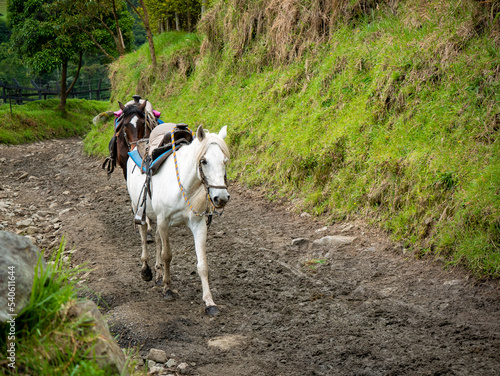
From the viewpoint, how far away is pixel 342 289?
5129mm

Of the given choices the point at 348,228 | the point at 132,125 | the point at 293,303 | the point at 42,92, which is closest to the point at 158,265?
the point at 293,303

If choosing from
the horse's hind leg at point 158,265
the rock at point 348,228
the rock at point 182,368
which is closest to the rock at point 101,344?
the rock at point 182,368

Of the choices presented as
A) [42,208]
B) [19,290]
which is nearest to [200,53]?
[42,208]

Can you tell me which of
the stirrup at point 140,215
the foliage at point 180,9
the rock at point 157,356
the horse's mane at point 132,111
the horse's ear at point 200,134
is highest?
the foliage at point 180,9

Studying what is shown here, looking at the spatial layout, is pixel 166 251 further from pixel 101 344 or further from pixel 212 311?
pixel 101 344

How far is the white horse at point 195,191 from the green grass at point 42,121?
2013 centimetres

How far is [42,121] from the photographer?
26.5 m

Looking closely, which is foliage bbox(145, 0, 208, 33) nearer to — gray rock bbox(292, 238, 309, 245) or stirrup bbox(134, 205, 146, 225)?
gray rock bbox(292, 238, 309, 245)

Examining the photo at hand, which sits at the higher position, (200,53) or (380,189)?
(200,53)

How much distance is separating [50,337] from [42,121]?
89.6ft

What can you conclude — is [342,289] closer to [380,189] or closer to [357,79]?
[380,189]

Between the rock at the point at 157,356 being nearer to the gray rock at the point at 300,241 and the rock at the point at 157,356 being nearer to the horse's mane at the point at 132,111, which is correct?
the gray rock at the point at 300,241

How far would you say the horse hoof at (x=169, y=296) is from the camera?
5.17m

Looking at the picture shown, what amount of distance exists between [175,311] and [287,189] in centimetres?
453
